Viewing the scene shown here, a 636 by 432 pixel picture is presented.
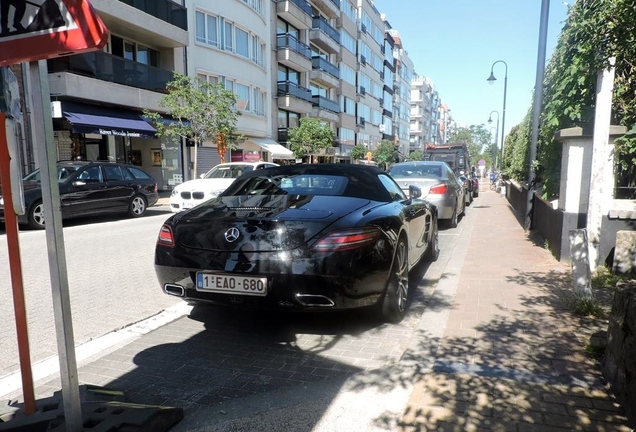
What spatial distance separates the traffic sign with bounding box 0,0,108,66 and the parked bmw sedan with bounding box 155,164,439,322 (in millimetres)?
1876

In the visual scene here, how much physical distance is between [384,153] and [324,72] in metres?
17.0

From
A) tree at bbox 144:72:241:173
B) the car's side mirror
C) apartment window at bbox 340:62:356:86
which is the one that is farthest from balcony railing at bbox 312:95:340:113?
the car's side mirror

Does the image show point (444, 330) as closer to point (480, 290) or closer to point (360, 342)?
point (360, 342)

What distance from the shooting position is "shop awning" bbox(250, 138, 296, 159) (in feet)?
102

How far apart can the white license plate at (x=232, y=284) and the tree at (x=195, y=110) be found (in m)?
17.2

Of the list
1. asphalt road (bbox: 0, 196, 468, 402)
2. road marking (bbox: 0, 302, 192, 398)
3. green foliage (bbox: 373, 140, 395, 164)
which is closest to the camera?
road marking (bbox: 0, 302, 192, 398)

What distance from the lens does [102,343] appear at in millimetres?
3967

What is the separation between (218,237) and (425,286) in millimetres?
3142

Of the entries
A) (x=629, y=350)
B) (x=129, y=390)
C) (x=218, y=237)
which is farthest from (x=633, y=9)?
(x=129, y=390)

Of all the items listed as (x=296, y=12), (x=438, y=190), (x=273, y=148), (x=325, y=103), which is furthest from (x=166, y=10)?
(x=325, y=103)

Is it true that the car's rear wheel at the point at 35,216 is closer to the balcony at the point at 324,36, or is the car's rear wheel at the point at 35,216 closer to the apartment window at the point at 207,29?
the apartment window at the point at 207,29

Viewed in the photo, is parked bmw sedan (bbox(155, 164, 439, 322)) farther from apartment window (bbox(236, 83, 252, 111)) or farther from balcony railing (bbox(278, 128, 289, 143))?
balcony railing (bbox(278, 128, 289, 143))

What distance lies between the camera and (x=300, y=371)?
3375mm

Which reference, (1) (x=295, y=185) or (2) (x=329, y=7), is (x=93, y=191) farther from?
(2) (x=329, y=7)
